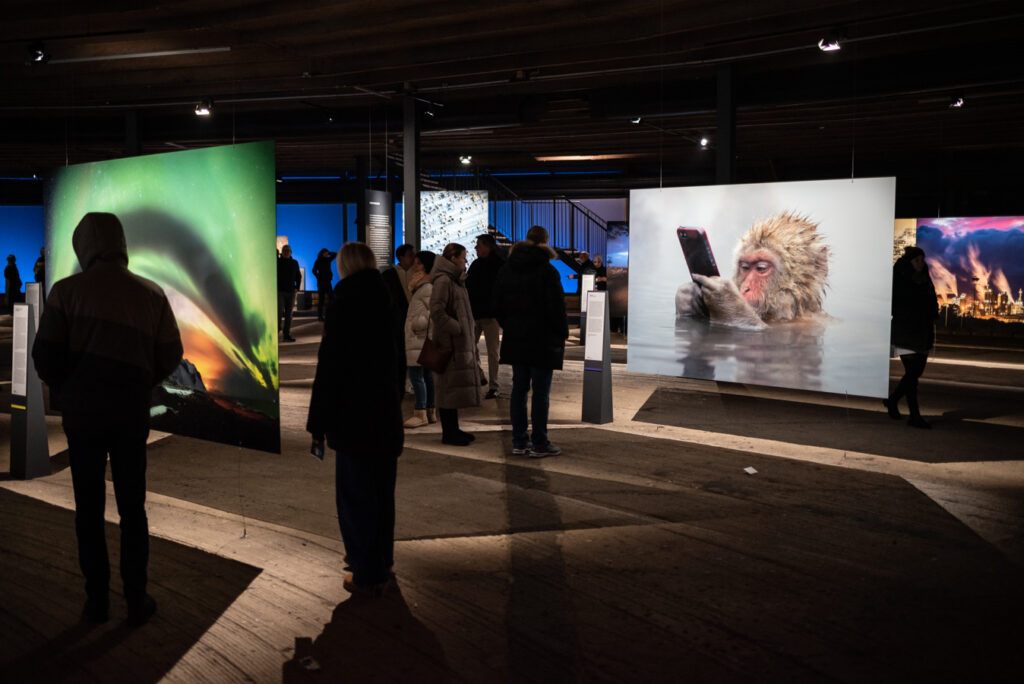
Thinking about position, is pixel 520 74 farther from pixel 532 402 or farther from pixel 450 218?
pixel 532 402

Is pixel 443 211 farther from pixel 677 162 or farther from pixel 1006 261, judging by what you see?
pixel 1006 261

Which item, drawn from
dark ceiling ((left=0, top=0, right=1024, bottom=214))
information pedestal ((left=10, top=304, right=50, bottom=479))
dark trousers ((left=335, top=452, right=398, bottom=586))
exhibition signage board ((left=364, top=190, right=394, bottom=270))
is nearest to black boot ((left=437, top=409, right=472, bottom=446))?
information pedestal ((left=10, top=304, right=50, bottom=479))

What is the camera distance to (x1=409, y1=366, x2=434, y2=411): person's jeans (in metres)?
8.10

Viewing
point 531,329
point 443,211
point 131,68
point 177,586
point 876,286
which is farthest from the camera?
point 443,211

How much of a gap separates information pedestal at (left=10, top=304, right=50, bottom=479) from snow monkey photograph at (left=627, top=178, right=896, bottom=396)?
5903mm

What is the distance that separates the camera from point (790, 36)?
9.44 metres

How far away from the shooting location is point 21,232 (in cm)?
2844

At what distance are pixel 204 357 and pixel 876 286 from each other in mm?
6073

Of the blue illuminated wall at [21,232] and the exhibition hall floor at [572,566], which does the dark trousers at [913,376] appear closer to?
the exhibition hall floor at [572,566]

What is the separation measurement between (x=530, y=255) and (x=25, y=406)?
3875 millimetres

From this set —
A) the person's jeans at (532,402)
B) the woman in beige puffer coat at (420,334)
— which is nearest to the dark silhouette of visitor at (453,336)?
the woman in beige puffer coat at (420,334)

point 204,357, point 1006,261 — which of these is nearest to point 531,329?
point 204,357

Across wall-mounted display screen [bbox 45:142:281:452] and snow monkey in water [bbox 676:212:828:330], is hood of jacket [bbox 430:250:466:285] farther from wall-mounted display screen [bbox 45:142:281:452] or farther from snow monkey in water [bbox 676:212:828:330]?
snow monkey in water [bbox 676:212:828:330]

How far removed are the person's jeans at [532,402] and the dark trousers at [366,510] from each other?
Answer: 106 inches
